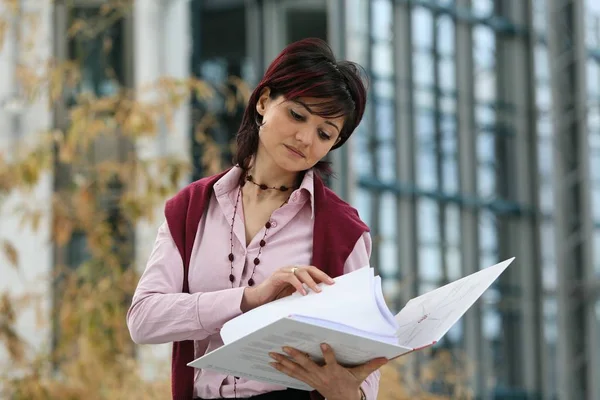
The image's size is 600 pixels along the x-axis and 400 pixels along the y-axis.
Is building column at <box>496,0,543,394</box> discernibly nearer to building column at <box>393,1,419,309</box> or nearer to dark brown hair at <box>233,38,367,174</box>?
building column at <box>393,1,419,309</box>

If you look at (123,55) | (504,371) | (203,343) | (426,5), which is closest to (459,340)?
(504,371)

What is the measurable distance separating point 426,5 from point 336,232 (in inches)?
505

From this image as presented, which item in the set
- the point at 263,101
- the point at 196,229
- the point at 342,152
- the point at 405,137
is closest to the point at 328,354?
the point at 196,229

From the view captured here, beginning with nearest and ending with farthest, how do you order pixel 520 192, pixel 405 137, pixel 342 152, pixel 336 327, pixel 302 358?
pixel 336 327
pixel 302 358
pixel 342 152
pixel 405 137
pixel 520 192

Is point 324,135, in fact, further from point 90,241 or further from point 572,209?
point 572,209

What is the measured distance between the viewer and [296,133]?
1.81 m

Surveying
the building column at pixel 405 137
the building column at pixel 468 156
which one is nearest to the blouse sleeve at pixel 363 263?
the building column at pixel 405 137

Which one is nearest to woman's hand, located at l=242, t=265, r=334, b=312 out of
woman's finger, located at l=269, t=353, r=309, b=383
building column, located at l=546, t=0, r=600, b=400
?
woman's finger, located at l=269, t=353, r=309, b=383

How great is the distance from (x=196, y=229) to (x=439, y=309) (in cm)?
41

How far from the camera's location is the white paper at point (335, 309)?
1636 millimetres

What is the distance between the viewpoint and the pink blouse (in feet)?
5.87

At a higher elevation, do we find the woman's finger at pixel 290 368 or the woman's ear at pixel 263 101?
the woman's ear at pixel 263 101

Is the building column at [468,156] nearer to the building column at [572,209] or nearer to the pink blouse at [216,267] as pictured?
the building column at [572,209]

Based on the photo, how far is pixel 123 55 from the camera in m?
12.1
